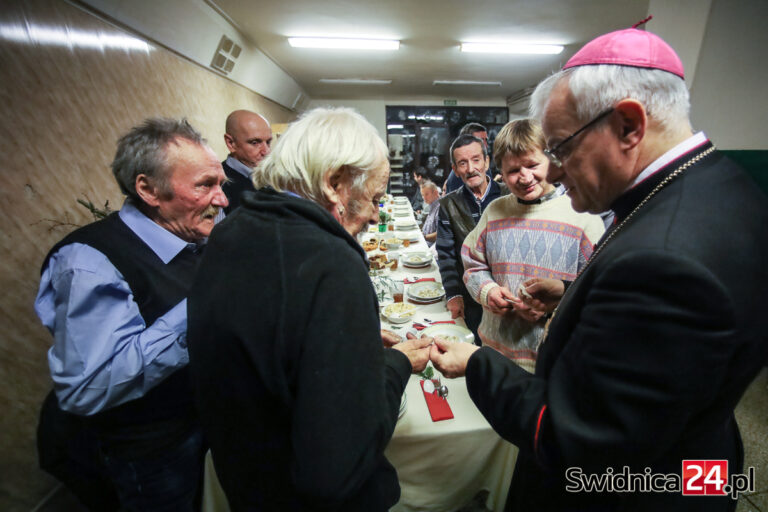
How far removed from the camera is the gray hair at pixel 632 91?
0.69m

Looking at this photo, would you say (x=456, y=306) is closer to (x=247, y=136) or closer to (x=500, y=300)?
(x=500, y=300)

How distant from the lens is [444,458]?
4.20 ft

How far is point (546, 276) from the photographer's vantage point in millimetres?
1518

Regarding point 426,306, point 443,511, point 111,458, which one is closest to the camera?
point 111,458

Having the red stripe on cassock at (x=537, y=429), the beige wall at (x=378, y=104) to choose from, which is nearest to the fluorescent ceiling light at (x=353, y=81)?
the beige wall at (x=378, y=104)

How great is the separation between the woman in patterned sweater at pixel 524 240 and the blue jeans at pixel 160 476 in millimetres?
1651

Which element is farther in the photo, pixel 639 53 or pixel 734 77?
pixel 734 77

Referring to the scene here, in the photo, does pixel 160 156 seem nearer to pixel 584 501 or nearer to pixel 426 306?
pixel 426 306

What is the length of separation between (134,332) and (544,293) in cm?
174

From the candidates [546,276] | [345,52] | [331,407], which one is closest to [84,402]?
[331,407]

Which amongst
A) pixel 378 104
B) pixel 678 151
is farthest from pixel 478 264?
pixel 378 104

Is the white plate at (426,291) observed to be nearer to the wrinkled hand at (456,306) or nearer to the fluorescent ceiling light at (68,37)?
the wrinkled hand at (456,306)

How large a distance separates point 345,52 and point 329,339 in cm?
643

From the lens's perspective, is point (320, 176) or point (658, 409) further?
point (320, 176)
